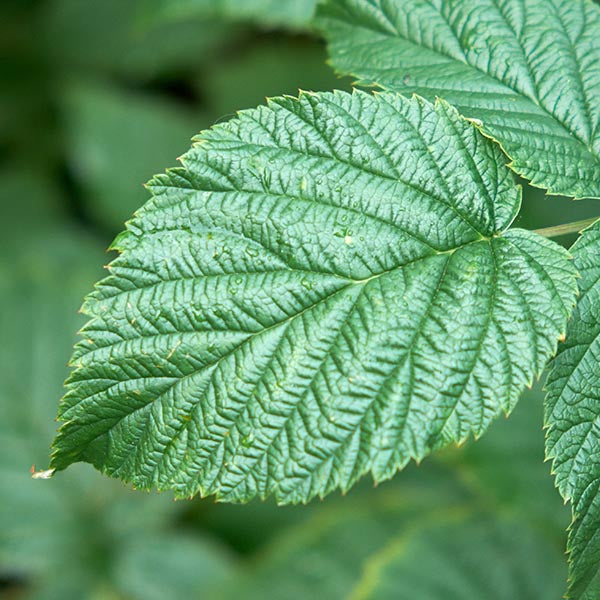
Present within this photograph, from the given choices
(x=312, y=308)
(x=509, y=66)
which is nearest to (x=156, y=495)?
(x=312, y=308)

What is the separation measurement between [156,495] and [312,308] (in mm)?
2265

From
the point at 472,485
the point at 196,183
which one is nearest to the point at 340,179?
the point at 196,183

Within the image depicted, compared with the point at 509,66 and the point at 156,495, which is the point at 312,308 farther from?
the point at 156,495

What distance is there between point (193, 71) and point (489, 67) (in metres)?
3.55

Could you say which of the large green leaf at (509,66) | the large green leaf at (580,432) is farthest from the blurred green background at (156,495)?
the large green leaf at (580,432)

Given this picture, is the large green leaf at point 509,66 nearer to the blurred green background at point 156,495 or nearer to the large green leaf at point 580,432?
the large green leaf at point 580,432

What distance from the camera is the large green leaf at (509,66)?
5.09ft

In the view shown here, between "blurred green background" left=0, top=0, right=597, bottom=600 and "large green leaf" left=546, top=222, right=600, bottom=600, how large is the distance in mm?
639

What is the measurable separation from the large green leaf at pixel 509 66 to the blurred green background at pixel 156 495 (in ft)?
1.54

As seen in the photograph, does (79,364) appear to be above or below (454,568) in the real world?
above

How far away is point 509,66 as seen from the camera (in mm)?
1654

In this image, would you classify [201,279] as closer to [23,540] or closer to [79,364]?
[79,364]

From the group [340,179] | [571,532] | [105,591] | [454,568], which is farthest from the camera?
[105,591]

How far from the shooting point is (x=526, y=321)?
1.38 meters
